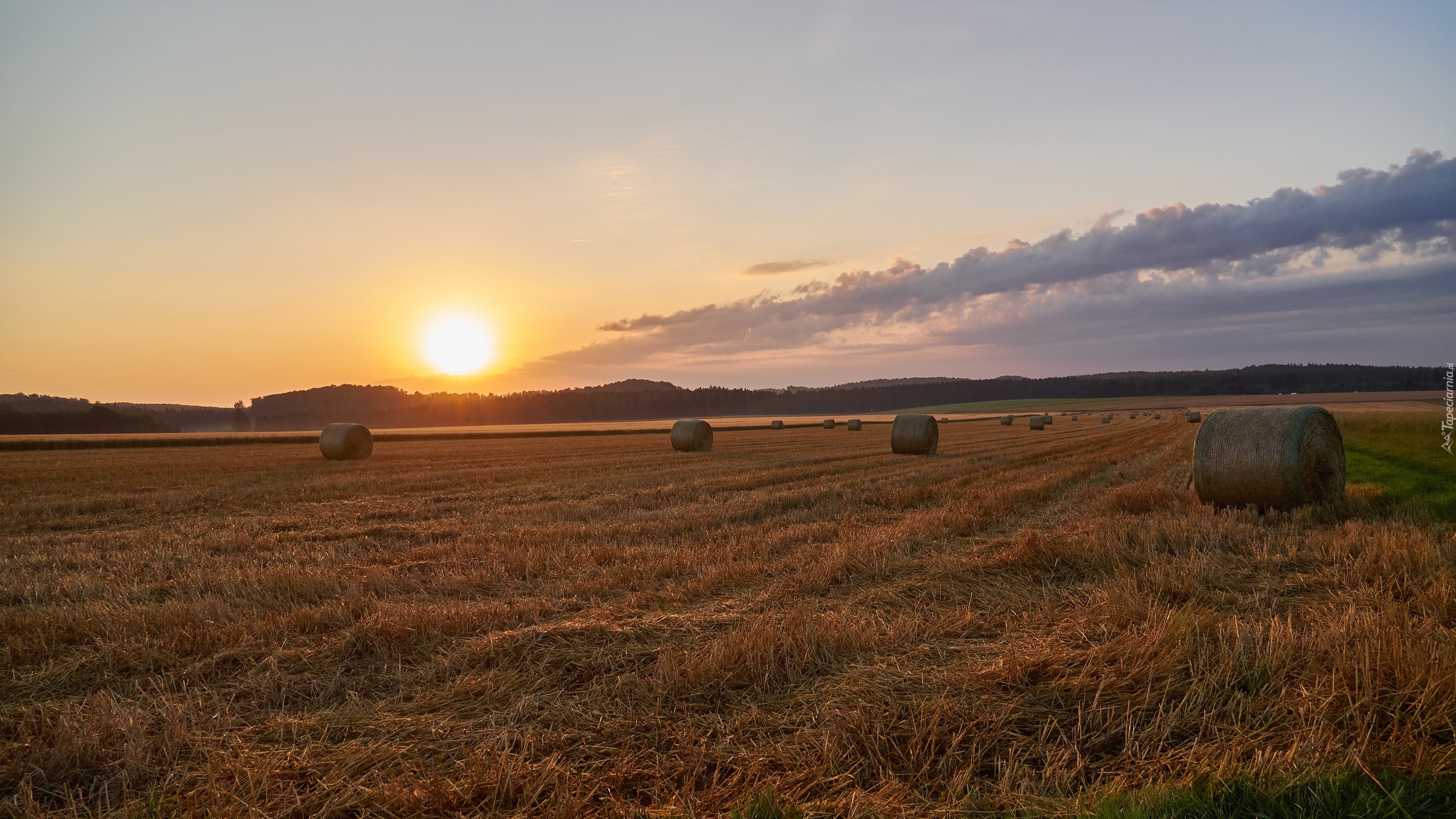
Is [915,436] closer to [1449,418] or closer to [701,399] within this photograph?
[1449,418]

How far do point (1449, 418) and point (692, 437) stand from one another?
2241 centimetres

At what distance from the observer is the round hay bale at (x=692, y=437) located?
3011 cm

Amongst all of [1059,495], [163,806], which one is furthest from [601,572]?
[1059,495]

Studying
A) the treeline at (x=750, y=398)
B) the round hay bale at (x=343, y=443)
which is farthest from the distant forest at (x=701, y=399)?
the round hay bale at (x=343, y=443)

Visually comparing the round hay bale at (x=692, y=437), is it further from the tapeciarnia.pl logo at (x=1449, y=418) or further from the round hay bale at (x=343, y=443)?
the tapeciarnia.pl logo at (x=1449, y=418)

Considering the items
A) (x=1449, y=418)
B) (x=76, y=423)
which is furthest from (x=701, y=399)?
(x=1449, y=418)

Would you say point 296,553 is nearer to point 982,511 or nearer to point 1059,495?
point 982,511

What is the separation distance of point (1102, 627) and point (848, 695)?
2.05 meters

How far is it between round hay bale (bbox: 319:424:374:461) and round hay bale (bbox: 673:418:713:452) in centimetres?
1200

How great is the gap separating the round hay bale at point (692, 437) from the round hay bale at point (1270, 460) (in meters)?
20.3

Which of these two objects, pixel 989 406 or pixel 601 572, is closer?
pixel 601 572

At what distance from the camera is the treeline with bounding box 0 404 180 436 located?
76.8 m

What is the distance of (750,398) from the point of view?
497ft

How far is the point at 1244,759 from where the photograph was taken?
10.8 ft
